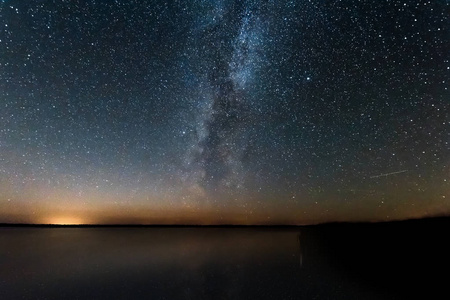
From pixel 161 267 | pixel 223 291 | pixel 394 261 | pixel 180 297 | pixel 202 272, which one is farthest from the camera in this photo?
pixel 394 261

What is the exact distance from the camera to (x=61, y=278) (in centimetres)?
641

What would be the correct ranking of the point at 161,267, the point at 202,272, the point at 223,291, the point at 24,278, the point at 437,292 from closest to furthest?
the point at 223,291, the point at 24,278, the point at 437,292, the point at 202,272, the point at 161,267

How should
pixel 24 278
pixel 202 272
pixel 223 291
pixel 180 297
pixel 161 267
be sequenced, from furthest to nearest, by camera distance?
1. pixel 161 267
2. pixel 202 272
3. pixel 24 278
4. pixel 223 291
5. pixel 180 297

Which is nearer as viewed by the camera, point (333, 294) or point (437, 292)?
point (333, 294)

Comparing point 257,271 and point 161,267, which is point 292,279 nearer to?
point 257,271

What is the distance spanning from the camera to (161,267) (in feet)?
26.4

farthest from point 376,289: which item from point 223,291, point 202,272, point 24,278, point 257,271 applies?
point 24,278

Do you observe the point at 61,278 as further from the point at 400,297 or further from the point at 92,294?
the point at 400,297

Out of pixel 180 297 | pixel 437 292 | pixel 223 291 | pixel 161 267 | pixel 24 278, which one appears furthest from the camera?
pixel 161 267

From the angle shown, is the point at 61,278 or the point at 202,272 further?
the point at 202,272

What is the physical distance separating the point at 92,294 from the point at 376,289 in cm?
603

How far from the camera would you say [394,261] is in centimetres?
1155

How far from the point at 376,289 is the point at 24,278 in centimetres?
801

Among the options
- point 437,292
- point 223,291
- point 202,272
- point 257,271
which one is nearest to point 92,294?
point 223,291
